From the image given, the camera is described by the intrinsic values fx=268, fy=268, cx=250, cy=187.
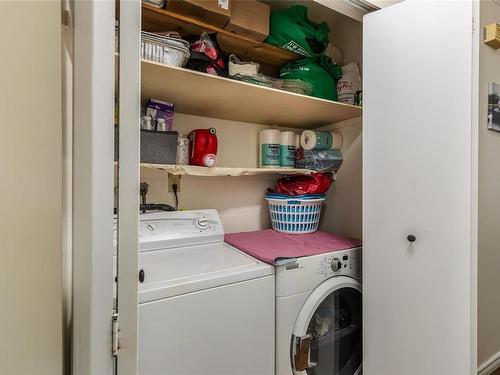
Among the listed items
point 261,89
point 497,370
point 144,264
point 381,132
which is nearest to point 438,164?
point 381,132

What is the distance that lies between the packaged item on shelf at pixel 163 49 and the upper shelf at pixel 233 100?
53mm

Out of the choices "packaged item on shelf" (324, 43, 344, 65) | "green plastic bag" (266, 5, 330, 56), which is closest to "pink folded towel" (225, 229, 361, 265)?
"green plastic bag" (266, 5, 330, 56)

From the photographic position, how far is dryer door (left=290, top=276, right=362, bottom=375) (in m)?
1.25

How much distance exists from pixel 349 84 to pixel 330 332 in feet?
5.09

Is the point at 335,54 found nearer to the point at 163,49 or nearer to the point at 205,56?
the point at 205,56

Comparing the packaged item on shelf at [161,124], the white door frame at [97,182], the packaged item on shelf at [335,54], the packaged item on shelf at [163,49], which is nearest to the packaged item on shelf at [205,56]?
the packaged item on shelf at [163,49]

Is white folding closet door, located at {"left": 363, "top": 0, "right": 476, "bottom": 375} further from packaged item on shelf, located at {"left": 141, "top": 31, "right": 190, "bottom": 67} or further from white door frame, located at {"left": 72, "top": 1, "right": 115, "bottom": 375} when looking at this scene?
white door frame, located at {"left": 72, "top": 1, "right": 115, "bottom": 375}

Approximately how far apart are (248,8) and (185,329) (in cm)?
156

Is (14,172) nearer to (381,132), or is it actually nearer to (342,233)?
(381,132)

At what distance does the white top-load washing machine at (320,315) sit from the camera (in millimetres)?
1220

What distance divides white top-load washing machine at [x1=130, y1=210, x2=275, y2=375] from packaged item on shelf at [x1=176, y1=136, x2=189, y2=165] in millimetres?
447

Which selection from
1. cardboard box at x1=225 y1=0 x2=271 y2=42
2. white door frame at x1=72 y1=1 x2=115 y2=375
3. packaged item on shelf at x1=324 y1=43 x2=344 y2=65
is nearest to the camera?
white door frame at x1=72 y1=1 x2=115 y2=375

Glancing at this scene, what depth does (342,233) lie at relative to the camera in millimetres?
1980

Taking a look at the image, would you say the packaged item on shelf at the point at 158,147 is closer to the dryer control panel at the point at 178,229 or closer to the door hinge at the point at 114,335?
the dryer control panel at the point at 178,229
